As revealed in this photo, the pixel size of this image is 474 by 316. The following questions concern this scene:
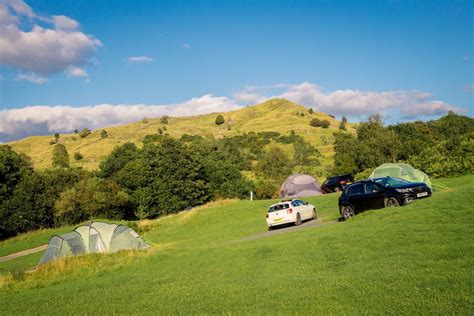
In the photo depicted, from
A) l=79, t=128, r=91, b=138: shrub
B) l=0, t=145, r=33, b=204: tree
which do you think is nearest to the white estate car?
l=0, t=145, r=33, b=204: tree

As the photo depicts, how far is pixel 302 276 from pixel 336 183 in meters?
32.4

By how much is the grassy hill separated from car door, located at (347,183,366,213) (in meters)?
73.6

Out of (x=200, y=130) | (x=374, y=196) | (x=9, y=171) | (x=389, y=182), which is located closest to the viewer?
(x=374, y=196)

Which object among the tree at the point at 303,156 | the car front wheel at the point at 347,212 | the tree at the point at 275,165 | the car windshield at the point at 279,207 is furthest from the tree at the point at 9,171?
the car front wheel at the point at 347,212

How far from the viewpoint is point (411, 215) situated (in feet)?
52.5

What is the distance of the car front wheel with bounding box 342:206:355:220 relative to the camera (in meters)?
21.5

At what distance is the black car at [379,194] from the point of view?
20.0 metres

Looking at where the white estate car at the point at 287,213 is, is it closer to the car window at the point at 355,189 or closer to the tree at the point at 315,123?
the car window at the point at 355,189

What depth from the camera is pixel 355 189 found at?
21.7 m

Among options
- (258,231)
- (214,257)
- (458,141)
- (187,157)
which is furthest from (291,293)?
(187,157)

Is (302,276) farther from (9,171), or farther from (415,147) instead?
(9,171)

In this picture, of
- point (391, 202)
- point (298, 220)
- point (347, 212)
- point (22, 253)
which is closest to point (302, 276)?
point (391, 202)

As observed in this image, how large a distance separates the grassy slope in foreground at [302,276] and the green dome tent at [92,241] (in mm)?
5027

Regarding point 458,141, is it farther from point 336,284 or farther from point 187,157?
point 187,157
